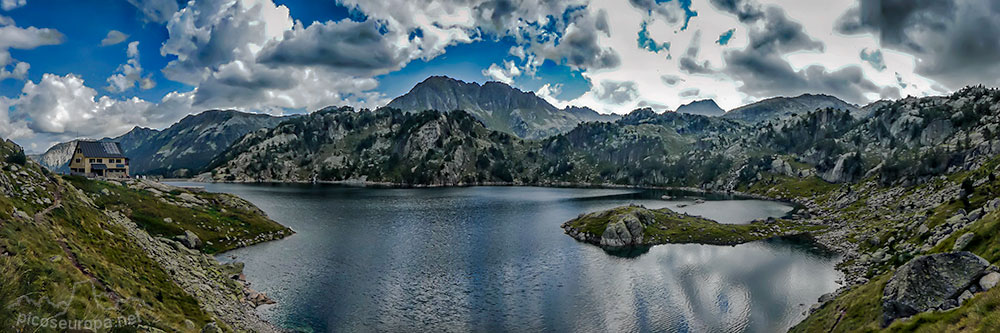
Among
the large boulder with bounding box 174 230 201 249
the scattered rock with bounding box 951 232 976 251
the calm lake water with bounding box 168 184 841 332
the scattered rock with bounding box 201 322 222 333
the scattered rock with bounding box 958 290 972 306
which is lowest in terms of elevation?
the calm lake water with bounding box 168 184 841 332

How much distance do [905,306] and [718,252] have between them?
66289mm

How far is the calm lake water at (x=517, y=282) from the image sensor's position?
51.2m

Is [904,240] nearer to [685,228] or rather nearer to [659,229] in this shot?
[685,228]

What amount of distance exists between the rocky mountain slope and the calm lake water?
277 inches

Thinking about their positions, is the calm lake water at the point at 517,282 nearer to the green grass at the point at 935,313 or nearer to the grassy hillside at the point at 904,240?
the grassy hillside at the point at 904,240

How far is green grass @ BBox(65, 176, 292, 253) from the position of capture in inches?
2862

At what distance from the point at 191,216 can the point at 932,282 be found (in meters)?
106

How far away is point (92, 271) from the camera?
96.3 feet

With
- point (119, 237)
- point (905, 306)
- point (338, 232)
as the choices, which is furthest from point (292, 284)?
point (905, 306)

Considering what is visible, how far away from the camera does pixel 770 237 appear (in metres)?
104

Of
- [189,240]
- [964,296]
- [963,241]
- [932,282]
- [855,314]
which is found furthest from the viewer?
[189,240]

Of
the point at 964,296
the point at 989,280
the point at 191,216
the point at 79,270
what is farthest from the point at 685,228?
the point at 191,216

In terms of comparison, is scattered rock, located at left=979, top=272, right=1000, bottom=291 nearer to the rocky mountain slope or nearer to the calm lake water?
the calm lake water

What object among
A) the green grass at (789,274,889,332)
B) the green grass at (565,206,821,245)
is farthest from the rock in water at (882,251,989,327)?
the green grass at (565,206,821,245)
